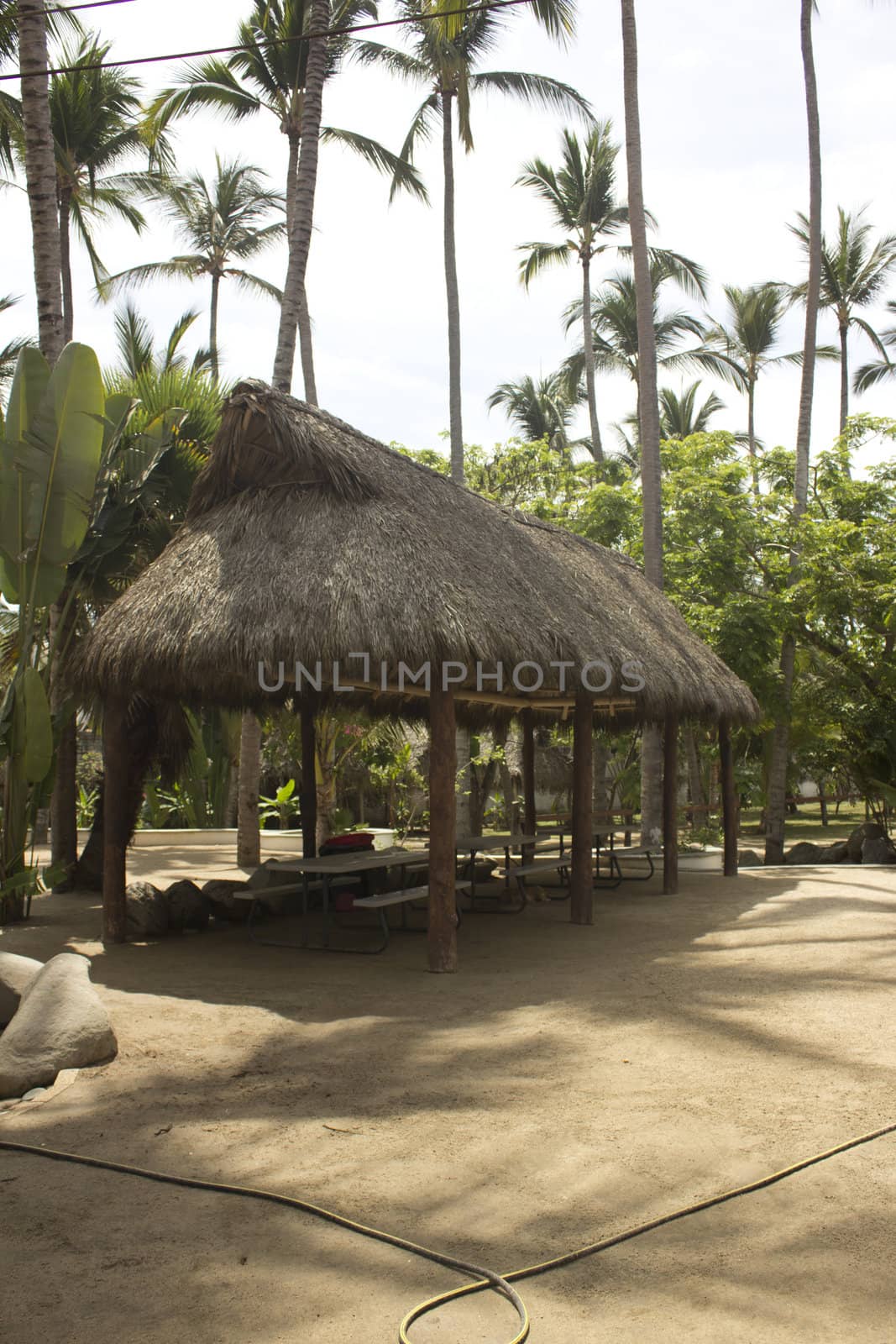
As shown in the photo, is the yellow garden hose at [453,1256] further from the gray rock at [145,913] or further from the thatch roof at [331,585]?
the gray rock at [145,913]

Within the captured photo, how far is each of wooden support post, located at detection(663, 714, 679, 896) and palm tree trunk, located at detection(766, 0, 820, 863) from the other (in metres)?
5.73

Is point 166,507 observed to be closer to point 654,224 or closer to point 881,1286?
point 881,1286

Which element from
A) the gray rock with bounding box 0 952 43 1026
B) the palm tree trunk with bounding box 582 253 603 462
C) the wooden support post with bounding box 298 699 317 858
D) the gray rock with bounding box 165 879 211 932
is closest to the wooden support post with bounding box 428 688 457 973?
the gray rock with bounding box 0 952 43 1026

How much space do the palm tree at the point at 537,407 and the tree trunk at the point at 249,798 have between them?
23231 mm

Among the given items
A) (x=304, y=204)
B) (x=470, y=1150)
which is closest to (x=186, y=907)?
(x=470, y=1150)

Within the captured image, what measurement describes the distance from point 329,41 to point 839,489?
33.2ft

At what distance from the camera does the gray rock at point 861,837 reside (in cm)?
1569

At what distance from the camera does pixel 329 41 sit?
564 inches

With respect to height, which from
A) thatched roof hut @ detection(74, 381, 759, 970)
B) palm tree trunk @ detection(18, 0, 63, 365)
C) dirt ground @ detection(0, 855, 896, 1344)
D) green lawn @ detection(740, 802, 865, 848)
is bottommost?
green lawn @ detection(740, 802, 865, 848)

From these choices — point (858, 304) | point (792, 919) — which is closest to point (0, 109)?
point (792, 919)

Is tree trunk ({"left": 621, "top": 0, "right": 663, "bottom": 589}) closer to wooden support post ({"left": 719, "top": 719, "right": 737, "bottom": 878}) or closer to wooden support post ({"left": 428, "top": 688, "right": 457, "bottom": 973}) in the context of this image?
wooden support post ({"left": 719, "top": 719, "right": 737, "bottom": 878})

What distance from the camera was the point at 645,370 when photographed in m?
15.0

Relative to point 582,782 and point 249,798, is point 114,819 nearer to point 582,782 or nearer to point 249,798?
point 582,782

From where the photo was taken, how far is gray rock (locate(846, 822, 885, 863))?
15688 millimetres
